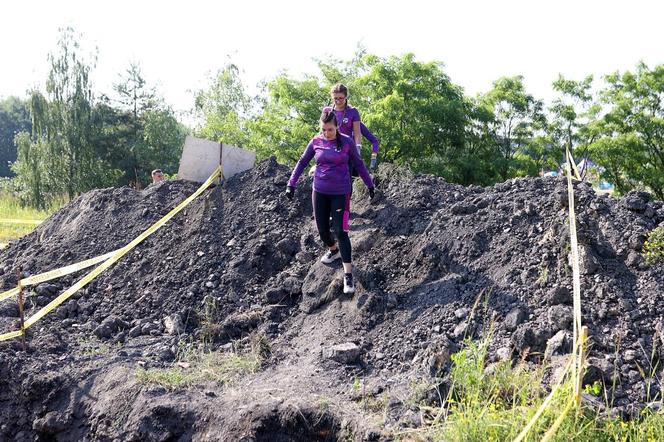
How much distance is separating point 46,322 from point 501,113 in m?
15.8

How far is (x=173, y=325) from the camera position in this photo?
6645 mm

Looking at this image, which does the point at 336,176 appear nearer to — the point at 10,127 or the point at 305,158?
the point at 305,158

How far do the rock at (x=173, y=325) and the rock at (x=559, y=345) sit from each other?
139 inches

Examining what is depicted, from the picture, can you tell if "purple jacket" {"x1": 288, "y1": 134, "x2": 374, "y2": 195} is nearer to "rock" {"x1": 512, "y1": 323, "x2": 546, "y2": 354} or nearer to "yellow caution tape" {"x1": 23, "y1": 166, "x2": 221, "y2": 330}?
"rock" {"x1": 512, "y1": 323, "x2": 546, "y2": 354}

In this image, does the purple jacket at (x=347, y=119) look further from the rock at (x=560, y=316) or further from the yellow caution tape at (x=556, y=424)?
the yellow caution tape at (x=556, y=424)

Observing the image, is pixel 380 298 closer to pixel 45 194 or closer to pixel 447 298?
pixel 447 298

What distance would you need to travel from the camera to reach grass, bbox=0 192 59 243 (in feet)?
56.4

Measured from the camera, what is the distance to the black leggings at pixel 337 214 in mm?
6277

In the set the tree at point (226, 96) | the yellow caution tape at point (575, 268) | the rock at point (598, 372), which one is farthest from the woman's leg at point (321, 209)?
the tree at point (226, 96)

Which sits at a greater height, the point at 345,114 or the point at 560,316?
the point at 345,114

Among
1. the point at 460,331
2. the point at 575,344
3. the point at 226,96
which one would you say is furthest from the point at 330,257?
the point at 226,96

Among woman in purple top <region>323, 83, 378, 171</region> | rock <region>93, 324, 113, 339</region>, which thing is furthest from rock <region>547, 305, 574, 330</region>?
rock <region>93, 324, 113, 339</region>

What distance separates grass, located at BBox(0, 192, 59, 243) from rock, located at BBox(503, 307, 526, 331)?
14.2 metres

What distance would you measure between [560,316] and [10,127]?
79973 millimetres
